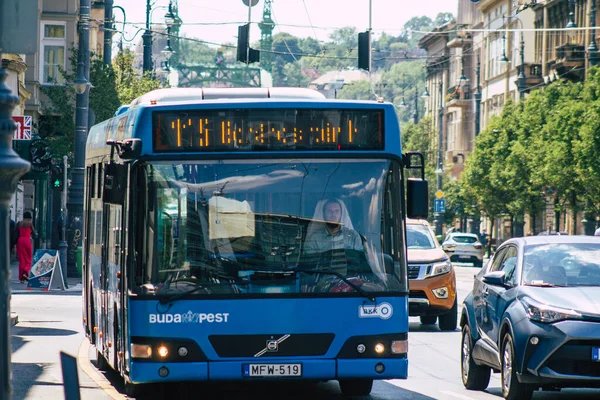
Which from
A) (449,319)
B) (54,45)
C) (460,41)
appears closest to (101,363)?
(449,319)

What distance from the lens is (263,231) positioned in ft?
35.5

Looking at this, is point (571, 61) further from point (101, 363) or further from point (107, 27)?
point (101, 363)

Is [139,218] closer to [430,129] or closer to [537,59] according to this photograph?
[537,59]

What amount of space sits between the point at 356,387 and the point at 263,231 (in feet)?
8.44

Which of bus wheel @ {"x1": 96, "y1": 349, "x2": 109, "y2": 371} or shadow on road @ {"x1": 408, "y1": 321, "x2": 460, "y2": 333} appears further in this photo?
shadow on road @ {"x1": 408, "y1": 321, "x2": 460, "y2": 333}

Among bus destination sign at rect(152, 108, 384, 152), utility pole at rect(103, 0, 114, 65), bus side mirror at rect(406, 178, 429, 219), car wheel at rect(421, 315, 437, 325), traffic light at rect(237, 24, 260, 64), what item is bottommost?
car wheel at rect(421, 315, 437, 325)

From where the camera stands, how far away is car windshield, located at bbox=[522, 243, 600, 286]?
39.4 ft

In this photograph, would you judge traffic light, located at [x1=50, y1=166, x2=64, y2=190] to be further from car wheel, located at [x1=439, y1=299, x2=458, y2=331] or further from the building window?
the building window

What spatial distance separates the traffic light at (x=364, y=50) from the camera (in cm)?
3067

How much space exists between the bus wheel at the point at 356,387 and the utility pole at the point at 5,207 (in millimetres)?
6951

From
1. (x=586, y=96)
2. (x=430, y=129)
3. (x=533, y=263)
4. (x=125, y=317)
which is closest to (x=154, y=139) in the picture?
(x=125, y=317)

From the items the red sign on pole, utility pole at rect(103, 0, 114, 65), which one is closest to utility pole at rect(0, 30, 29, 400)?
the red sign on pole

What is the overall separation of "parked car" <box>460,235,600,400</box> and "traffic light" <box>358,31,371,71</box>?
17.5 metres

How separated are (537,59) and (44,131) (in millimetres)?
38297
